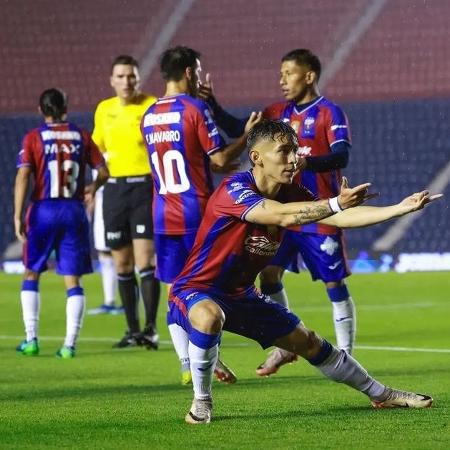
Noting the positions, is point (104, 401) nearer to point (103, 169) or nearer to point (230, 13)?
point (103, 169)

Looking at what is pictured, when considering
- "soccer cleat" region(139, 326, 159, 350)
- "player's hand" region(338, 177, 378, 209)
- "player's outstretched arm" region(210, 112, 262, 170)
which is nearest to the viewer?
"player's hand" region(338, 177, 378, 209)

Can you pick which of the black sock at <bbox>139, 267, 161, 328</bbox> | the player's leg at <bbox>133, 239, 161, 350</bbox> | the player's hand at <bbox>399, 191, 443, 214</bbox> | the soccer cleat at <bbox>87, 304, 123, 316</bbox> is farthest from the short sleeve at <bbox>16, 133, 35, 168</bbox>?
the player's hand at <bbox>399, 191, 443, 214</bbox>

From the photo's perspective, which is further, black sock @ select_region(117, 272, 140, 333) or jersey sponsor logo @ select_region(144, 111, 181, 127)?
black sock @ select_region(117, 272, 140, 333)

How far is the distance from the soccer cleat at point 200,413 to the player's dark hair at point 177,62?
2932mm

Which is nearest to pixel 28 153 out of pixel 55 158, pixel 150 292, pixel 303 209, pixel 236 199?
pixel 55 158

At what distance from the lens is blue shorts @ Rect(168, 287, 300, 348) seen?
656 centimetres

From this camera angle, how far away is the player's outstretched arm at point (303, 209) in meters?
5.74

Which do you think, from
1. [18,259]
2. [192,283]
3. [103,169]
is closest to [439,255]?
[18,259]

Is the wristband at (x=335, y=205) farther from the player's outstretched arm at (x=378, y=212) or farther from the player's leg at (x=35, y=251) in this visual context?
the player's leg at (x=35, y=251)

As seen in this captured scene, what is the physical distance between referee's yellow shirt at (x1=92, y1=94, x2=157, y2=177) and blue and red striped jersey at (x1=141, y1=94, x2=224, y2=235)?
95.0 inches

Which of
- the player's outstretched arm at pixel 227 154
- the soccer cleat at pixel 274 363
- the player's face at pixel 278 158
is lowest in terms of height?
the soccer cleat at pixel 274 363

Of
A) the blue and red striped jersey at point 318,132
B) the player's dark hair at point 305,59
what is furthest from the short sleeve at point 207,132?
the player's dark hair at point 305,59

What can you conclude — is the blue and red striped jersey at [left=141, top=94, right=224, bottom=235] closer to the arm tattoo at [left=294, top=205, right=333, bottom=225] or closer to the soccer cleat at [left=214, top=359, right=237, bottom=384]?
the soccer cleat at [left=214, top=359, right=237, bottom=384]

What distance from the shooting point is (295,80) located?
9227mm
